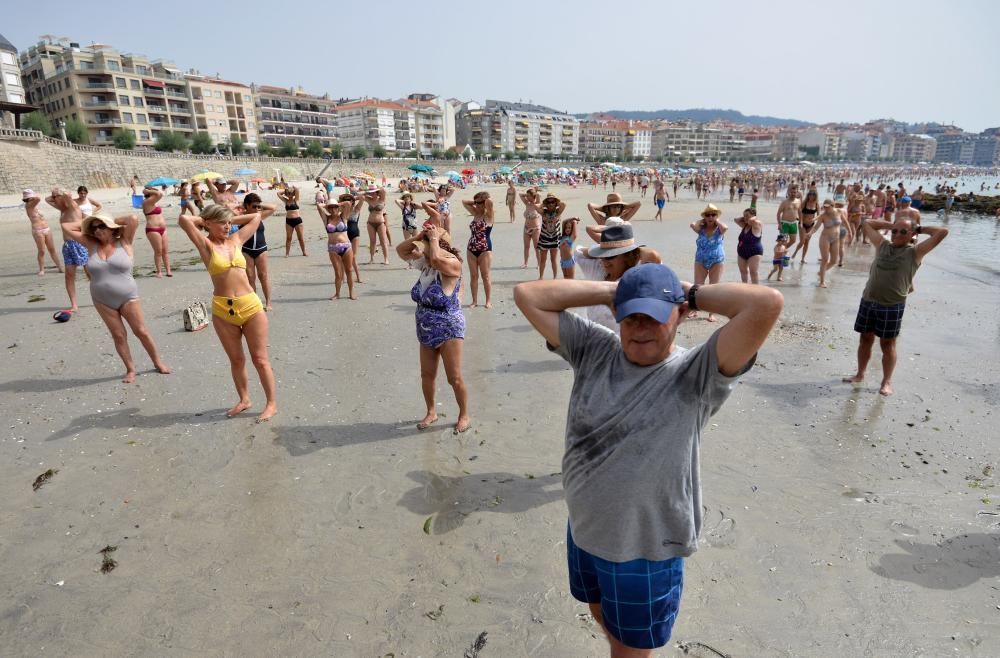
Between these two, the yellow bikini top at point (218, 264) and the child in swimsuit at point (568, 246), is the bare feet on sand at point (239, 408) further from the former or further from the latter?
the child in swimsuit at point (568, 246)

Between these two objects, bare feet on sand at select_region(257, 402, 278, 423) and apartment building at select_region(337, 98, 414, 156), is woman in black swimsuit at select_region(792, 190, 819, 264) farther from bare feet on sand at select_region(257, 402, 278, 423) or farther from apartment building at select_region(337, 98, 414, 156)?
apartment building at select_region(337, 98, 414, 156)

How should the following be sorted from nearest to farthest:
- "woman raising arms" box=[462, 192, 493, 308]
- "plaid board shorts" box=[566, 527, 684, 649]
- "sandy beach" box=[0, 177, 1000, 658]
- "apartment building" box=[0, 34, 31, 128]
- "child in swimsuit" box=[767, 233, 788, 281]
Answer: "plaid board shorts" box=[566, 527, 684, 649], "sandy beach" box=[0, 177, 1000, 658], "woman raising arms" box=[462, 192, 493, 308], "child in swimsuit" box=[767, 233, 788, 281], "apartment building" box=[0, 34, 31, 128]

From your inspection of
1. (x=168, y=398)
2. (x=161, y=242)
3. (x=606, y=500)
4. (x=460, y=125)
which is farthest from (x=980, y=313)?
(x=460, y=125)

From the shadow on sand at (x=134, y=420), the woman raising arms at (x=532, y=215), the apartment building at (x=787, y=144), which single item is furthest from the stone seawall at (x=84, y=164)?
the apartment building at (x=787, y=144)

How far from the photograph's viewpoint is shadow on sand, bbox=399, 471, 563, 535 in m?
4.05

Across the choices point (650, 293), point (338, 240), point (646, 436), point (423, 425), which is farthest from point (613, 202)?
point (338, 240)

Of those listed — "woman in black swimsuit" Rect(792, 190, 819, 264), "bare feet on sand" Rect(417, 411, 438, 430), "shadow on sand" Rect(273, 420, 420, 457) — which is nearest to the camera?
"shadow on sand" Rect(273, 420, 420, 457)

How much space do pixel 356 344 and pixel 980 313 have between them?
11109 mm

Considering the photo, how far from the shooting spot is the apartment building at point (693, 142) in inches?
6688

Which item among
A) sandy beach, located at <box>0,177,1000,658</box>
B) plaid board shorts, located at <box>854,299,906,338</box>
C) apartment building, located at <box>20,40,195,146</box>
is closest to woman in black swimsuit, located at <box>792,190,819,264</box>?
sandy beach, located at <box>0,177,1000,658</box>

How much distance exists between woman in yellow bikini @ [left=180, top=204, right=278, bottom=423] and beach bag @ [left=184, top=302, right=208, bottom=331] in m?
3.63

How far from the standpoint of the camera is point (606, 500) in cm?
191

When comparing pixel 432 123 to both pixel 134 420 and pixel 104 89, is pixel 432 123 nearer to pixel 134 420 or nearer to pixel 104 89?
pixel 104 89

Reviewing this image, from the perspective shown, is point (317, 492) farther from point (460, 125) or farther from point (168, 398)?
point (460, 125)
